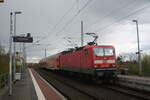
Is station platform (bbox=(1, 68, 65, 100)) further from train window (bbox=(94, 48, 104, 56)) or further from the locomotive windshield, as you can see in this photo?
A: the locomotive windshield

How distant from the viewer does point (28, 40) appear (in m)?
18.9

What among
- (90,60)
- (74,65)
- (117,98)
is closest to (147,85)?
(117,98)

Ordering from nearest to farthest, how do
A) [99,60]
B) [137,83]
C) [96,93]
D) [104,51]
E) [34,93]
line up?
[96,93] < [34,93] < [137,83] < [99,60] < [104,51]

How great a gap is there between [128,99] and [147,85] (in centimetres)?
407

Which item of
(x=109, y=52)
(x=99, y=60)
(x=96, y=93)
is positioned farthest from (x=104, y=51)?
(x=96, y=93)

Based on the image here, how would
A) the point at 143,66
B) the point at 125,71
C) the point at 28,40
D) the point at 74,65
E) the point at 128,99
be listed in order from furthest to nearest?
the point at 143,66 < the point at 125,71 < the point at 74,65 < the point at 28,40 < the point at 128,99

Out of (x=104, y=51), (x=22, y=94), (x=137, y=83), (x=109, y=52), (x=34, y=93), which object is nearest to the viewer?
(x=22, y=94)

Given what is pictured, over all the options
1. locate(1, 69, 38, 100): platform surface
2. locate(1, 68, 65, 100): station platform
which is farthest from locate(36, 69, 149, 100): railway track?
locate(1, 69, 38, 100): platform surface

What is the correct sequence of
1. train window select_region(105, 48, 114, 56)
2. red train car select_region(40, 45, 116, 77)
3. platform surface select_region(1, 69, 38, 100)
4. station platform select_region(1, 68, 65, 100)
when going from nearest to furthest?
platform surface select_region(1, 69, 38, 100)
station platform select_region(1, 68, 65, 100)
red train car select_region(40, 45, 116, 77)
train window select_region(105, 48, 114, 56)

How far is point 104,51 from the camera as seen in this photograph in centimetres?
2148

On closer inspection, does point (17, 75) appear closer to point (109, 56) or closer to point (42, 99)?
point (109, 56)

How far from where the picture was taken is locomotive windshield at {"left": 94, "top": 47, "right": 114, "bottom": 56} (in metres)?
21.1

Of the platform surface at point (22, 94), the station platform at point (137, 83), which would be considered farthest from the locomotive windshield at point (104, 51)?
the platform surface at point (22, 94)

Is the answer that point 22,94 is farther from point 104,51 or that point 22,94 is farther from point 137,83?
point 104,51
